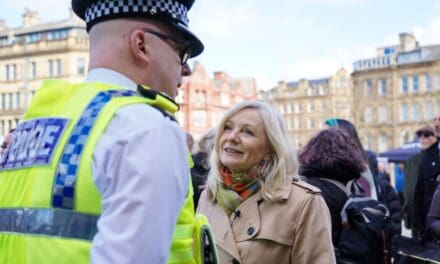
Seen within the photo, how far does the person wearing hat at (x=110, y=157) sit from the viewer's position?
160 cm

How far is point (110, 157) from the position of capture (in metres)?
1.66

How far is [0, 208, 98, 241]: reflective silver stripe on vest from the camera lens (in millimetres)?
1694

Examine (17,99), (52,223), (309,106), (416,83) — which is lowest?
(52,223)

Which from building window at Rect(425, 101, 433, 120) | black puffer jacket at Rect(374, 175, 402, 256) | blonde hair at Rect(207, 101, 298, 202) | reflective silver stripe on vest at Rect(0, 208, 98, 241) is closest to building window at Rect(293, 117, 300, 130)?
building window at Rect(425, 101, 433, 120)

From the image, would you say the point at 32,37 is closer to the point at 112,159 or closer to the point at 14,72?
the point at 14,72

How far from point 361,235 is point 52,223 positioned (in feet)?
10.0

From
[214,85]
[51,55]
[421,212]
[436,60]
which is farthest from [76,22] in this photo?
[421,212]

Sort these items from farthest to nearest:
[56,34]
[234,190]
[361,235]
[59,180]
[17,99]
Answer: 1. [56,34]
2. [17,99]
3. [361,235]
4. [234,190]
5. [59,180]

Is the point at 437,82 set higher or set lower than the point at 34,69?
lower

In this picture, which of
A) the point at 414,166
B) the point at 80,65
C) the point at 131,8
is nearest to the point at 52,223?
the point at 131,8

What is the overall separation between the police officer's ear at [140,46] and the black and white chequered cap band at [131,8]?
0.24ft

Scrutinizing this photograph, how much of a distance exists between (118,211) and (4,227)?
506 millimetres

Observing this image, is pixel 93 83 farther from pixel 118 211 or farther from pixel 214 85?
pixel 214 85

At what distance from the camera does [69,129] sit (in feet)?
5.94
